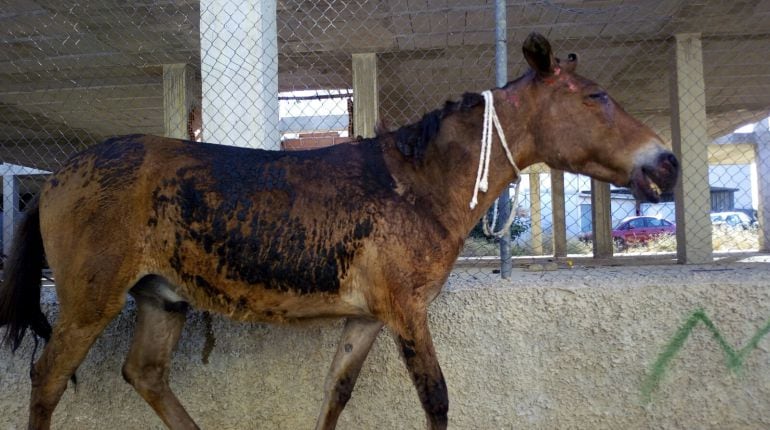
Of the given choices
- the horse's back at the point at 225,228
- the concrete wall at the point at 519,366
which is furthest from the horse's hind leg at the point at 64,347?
the concrete wall at the point at 519,366

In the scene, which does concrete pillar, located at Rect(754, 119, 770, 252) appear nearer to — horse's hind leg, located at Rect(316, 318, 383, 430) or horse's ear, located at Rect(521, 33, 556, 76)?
horse's ear, located at Rect(521, 33, 556, 76)

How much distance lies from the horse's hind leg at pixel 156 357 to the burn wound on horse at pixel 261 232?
477mm

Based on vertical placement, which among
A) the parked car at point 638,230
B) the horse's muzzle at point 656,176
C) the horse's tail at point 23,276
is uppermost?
the horse's muzzle at point 656,176

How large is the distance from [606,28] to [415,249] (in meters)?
5.89

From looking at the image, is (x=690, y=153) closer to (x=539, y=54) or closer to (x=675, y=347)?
(x=675, y=347)

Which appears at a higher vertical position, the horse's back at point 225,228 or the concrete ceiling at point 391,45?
the concrete ceiling at point 391,45

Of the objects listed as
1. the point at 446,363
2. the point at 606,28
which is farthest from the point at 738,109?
the point at 446,363

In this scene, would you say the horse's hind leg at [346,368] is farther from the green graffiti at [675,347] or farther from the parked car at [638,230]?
the parked car at [638,230]

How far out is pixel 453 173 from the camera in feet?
8.14

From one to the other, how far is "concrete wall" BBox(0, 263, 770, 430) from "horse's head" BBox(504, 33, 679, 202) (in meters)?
0.84

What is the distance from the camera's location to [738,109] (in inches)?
474

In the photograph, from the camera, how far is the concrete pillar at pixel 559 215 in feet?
43.7

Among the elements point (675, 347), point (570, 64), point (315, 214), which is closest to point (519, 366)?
point (675, 347)

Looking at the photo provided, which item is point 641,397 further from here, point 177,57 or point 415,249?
point 177,57
